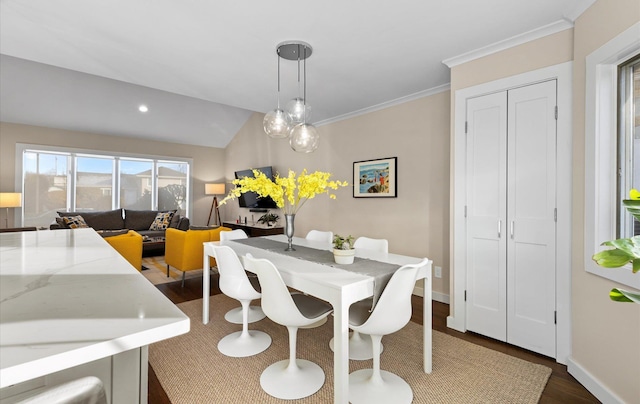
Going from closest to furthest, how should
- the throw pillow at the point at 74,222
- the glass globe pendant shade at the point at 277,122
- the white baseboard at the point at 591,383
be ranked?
the white baseboard at the point at 591,383 < the glass globe pendant shade at the point at 277,122 < the throw pillow at the point at 74,222

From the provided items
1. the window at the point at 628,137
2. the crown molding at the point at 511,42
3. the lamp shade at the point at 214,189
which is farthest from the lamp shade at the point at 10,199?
the window at the point at 628,137

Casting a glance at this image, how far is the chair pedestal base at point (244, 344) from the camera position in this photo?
2328 millimetres

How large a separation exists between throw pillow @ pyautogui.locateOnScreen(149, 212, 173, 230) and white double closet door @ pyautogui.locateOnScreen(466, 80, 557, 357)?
19.1 ft

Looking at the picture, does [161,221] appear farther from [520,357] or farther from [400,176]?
[520,357]

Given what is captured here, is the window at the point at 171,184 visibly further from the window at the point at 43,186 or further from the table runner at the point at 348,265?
the table runner at the point at 348,265

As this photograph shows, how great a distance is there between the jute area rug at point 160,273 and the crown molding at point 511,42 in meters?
3.93

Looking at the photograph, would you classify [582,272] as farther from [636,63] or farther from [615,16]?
[615,16]

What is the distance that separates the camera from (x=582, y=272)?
2.05 meters

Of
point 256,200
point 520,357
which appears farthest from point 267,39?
point 256,200

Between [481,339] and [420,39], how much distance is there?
8.08 ft

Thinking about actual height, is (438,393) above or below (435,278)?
below

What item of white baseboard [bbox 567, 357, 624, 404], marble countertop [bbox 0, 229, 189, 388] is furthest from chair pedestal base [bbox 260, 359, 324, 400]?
white baseboard [bbox 567, 357, 624, 404]

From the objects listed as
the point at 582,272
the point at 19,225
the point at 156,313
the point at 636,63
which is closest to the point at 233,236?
the point at 156,313

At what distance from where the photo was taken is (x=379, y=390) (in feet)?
6.08
